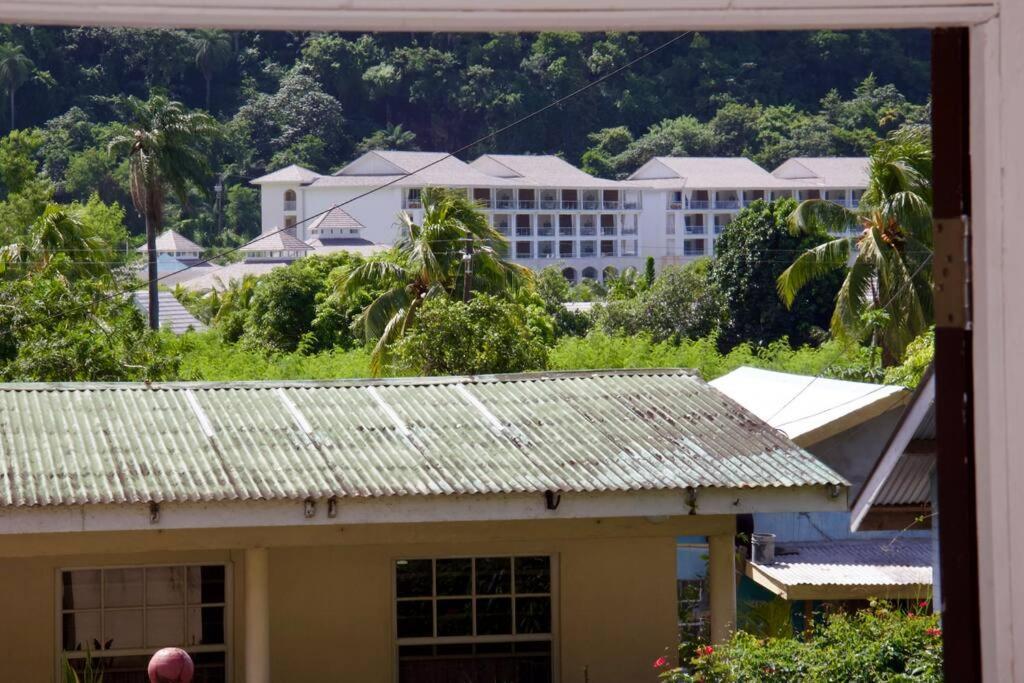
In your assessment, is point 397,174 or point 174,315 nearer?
point 174,315

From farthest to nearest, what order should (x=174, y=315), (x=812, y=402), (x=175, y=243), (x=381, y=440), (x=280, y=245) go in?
(x=175, y=243) → (x=280, y=245) → (x=174, y=315) → (x=812, y=402) → (x=381, y=440)

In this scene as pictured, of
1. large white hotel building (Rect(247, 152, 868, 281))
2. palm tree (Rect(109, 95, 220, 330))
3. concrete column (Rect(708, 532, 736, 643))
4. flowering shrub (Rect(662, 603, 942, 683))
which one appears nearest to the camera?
flowering shrub (Rect(662, 603, 942, 683))

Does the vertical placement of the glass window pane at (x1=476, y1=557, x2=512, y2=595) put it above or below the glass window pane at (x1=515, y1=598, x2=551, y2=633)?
above

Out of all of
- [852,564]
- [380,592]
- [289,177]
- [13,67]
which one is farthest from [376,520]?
[289,177]

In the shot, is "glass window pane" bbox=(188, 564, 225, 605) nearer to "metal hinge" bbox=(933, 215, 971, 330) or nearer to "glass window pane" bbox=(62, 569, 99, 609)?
"glass window pane" bbox=(62, 569, 99, 609)

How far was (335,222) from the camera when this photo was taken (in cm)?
8919

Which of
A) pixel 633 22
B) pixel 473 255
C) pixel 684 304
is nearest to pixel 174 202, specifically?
pixel 684 304

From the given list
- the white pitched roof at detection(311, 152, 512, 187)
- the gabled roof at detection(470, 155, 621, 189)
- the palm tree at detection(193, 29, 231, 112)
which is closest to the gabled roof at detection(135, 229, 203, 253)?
the palm tree at detection(193, 29, 231, 112)

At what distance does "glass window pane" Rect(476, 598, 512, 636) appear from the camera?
10.2 meters

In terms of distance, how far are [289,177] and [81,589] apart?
8635 cm

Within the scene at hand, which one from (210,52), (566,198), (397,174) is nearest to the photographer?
(210,52)

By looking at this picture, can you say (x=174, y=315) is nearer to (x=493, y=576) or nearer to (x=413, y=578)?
(x=413, y=578)

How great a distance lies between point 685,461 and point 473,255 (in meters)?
19.3

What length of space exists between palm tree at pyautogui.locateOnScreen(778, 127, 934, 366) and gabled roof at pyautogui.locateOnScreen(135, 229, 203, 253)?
211 feet
